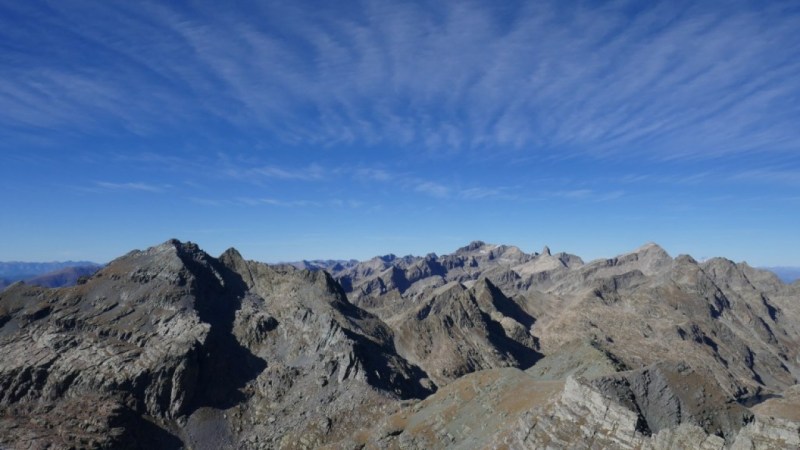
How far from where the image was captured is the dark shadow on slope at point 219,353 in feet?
471

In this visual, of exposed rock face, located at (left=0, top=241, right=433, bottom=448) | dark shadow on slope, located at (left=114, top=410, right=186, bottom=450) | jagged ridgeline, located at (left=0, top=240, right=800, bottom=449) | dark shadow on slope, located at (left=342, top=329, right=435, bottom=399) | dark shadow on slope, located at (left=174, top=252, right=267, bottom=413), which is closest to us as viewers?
jagged ridgeline, located at (left=0, top=240, right=800, bottom=449)

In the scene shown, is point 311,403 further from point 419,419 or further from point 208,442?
point 419,419

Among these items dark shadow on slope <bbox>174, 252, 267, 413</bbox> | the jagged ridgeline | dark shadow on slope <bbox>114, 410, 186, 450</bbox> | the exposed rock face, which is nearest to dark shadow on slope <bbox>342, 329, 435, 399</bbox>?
the exposed rock face

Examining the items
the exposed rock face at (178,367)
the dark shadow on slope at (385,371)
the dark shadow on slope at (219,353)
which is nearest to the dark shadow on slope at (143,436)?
the exposed rock face at (178,367)

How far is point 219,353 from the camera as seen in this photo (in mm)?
154250

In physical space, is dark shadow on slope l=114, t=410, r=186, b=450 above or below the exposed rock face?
below

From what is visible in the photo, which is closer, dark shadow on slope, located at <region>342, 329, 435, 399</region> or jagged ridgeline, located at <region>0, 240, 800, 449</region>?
jagged ridgeline, located at <region>0, 240, 800, 449</region>

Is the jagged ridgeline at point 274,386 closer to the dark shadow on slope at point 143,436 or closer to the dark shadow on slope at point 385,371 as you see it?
the dark shadow on slope at point 143,436

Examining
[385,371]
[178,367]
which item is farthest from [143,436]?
[385,371]

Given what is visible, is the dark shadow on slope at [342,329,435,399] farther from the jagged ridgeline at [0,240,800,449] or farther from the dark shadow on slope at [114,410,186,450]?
the dark shadow on slope at [114,410,186,450]

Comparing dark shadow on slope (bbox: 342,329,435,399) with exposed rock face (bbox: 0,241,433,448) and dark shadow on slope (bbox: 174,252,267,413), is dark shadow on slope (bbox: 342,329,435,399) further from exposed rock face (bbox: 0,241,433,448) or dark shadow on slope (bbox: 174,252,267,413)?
dark shadow on slope (bbox: 174,252,267,413)

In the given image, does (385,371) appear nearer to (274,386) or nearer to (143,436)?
(274,386)

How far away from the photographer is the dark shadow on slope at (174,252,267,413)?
14350cm

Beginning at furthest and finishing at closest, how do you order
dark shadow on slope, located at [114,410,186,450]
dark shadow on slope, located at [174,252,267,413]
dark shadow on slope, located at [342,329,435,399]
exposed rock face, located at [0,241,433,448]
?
dark shadow on slope, located at [342,329,435,399]
dark shadow on slope, located at [174,252,267,413]
exposed rock face, located at [0,241,433,448]
dark shadow on slope, located at [114,410,186,450]
